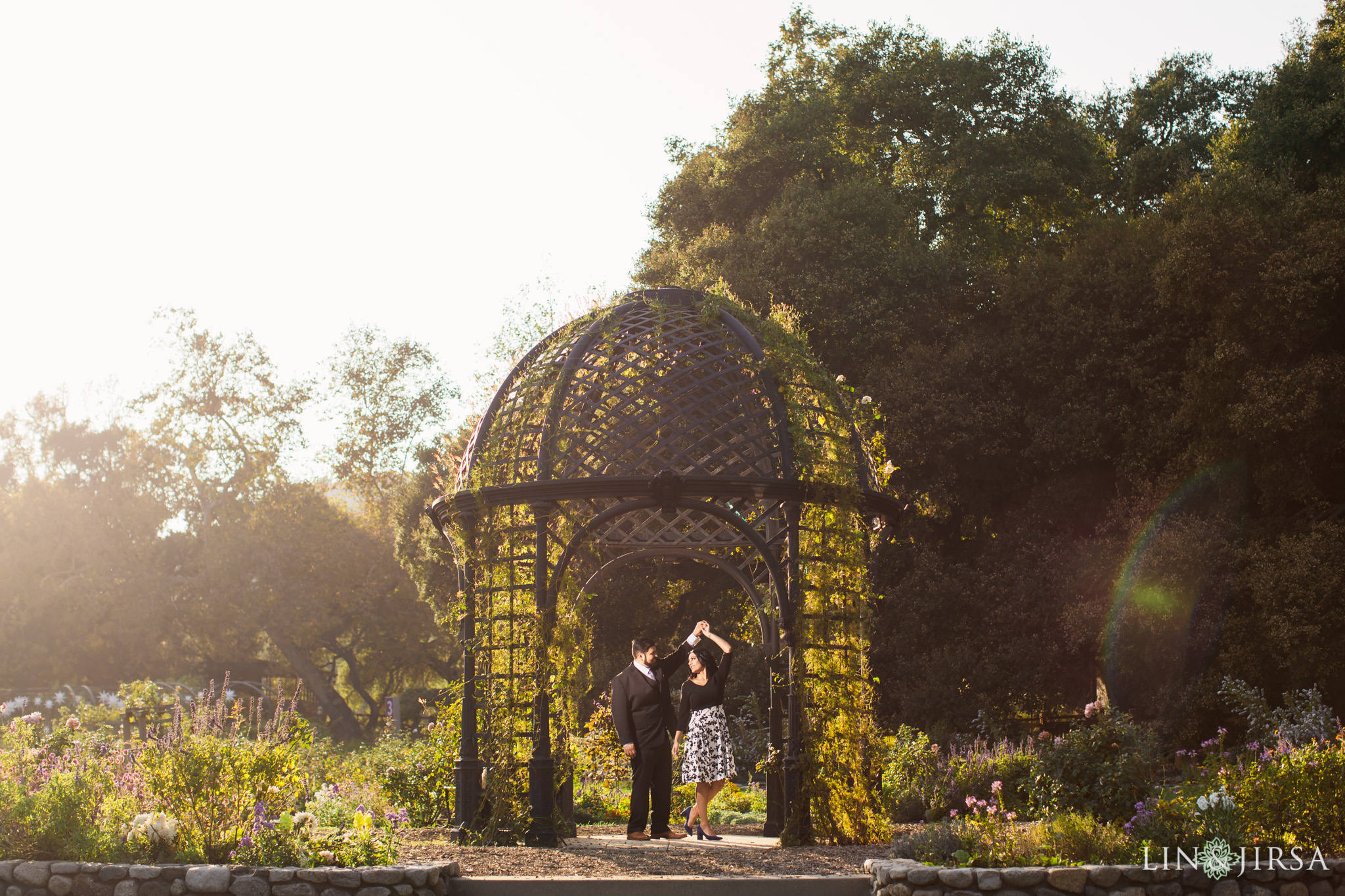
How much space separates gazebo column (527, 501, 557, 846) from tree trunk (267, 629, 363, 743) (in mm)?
23776

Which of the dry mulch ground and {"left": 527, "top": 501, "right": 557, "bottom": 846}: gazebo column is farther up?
{"left": 527, "top": 501, "right": 557, "bottom": 846}: gazebo column

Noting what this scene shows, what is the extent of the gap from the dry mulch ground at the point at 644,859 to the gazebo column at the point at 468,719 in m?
0.32

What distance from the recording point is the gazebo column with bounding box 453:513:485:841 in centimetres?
818

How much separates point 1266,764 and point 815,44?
2062 cm

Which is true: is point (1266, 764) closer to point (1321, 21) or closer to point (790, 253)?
point (790, 253)

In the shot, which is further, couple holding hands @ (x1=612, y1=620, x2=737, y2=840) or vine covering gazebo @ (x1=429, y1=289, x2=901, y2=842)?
couple holding hands @ (x1=612, y1=620, x2=737, y2=840)

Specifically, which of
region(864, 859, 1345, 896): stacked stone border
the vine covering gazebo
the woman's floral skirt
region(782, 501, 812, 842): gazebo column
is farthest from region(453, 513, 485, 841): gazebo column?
region(864, 859, 1345, 896): stacked stone border

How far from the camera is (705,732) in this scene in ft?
26.8

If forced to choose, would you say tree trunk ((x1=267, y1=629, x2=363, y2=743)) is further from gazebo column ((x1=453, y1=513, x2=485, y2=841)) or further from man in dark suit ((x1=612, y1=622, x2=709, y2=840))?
man in dark suit ((x1=612, y1=622, x2=709, y2=840))

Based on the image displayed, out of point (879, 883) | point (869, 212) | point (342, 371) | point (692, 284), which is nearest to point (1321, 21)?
point (869, 212)

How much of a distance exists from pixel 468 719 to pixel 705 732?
6.31ft

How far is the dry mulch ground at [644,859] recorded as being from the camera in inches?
249

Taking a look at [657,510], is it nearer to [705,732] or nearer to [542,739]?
[705,732]

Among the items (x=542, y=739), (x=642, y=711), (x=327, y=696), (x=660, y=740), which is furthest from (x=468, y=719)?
(x=327, y=696)
